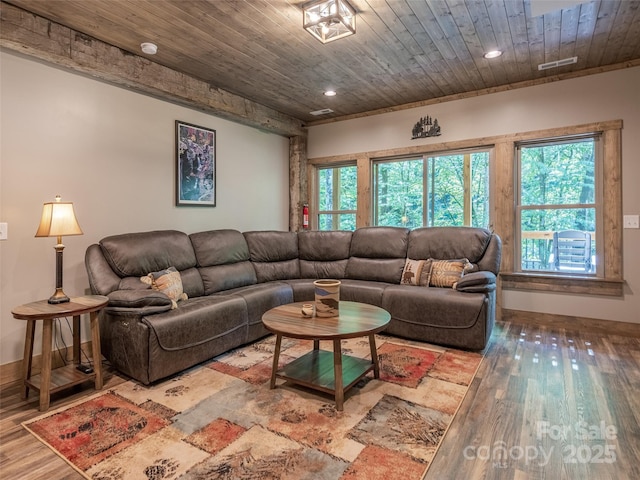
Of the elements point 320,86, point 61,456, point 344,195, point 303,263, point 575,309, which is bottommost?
point 61,456

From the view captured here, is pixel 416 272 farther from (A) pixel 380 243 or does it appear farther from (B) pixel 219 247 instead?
(B) pixel 219 247

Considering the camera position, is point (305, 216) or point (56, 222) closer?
point (56, 222)

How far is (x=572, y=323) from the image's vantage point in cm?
384

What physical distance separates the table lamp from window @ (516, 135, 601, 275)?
4.46 metres

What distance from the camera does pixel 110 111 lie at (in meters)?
3.28

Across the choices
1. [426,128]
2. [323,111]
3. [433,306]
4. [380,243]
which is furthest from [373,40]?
[433,306]

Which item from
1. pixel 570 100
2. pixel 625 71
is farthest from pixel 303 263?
pixel 625 71

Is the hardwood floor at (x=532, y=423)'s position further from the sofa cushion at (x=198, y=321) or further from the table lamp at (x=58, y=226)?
the table lamp at (x=58, y=226)

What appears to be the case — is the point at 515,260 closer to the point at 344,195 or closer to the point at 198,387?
the point at 344,195

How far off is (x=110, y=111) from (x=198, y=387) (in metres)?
2.60

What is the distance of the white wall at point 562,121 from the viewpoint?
3.54 m

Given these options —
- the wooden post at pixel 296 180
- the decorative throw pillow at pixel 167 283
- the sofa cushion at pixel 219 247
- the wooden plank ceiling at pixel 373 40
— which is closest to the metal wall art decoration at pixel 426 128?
the wooden plank ceiling at pixel 373 40

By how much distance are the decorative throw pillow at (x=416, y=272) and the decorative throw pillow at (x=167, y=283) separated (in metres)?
2.30

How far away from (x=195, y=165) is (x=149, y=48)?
50.2 inches
